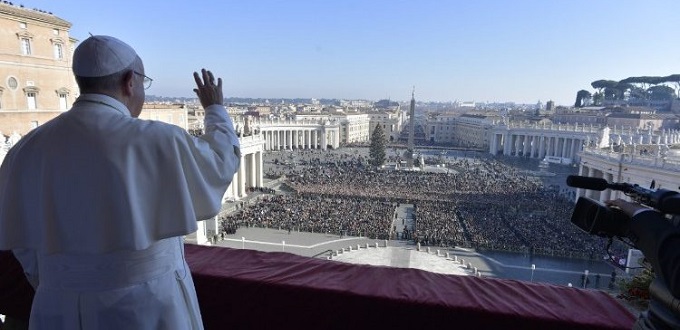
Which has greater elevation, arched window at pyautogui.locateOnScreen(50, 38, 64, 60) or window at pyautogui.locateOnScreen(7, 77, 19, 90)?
arched window at pyautogui.locateOnScreen(50, 38, 64, 60)

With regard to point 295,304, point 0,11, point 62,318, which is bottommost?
point 295,304

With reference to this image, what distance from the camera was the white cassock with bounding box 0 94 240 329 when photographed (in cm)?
133

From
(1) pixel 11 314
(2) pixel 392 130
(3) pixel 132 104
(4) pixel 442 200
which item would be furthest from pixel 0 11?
(2) pixel 392 130

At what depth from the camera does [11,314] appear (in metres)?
2.72

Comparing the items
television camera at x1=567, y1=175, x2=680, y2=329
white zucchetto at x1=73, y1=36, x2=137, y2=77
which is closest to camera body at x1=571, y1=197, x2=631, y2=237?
television camera at x1=567, y1=175, x2=680, y2=329

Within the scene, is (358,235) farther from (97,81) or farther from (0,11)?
(97,81)

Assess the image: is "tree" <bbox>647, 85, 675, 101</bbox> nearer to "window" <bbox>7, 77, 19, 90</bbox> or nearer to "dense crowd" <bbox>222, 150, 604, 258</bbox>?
"dense crowd" <bbox>222, 150, 604, 258</bbox>

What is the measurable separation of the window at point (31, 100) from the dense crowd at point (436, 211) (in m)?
8.98

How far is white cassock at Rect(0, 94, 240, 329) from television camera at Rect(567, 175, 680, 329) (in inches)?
52.0

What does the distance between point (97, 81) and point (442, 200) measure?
2455 centimetres

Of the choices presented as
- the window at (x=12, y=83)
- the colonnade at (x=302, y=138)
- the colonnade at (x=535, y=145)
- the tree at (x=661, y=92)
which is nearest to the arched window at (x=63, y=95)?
the window at (x=12, y=83)

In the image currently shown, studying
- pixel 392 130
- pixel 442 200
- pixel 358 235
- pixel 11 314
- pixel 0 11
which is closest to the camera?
pixel 11 314

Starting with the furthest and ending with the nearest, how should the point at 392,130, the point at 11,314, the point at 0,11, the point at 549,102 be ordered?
the point at 549,102
the point at 392,130
the point at 0,11
the point at 11,314

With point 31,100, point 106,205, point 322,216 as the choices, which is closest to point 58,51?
point 31,100
